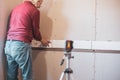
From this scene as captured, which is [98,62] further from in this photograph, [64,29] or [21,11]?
[21,11]

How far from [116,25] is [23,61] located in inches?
49.4

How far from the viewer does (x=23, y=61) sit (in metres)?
2.30

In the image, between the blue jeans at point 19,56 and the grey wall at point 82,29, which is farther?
the grey wall at point 82,29

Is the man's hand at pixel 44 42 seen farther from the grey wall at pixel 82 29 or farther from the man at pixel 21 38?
the man at pixel 21 38

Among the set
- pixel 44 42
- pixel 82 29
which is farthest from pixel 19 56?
pixel 82 29

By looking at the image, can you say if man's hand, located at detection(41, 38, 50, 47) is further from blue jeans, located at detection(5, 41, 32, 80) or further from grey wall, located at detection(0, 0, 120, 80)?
blue jeans, located at detection(5, 41, 32, 80)

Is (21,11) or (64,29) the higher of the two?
(21,11)

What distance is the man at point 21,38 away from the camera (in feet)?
7.45

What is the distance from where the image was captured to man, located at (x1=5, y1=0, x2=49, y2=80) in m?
2.27

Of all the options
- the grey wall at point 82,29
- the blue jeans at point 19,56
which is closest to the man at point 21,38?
the blue jeans at point 19,56

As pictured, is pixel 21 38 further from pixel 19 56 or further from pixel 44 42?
pixel 44 42

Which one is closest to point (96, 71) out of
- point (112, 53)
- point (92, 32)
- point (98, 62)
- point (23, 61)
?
point (98, 62)

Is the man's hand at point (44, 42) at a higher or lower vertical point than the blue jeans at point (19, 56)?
higher

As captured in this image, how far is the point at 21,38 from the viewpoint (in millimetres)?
2266
